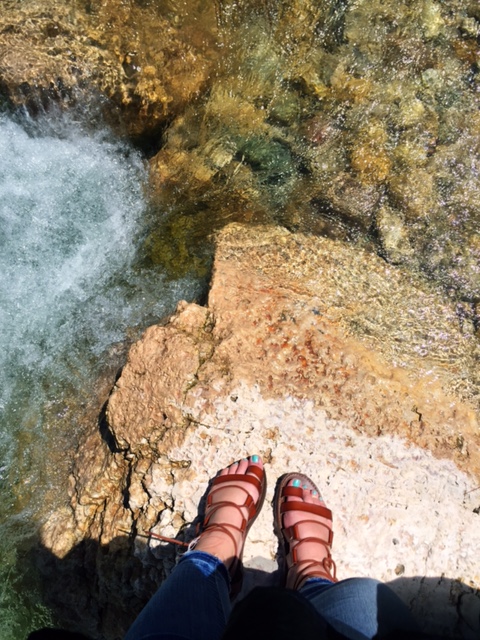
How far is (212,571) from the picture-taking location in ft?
6.37

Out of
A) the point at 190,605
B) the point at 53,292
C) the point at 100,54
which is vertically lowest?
the point at 53,292

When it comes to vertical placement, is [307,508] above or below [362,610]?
below

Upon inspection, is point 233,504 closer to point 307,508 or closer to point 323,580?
point 307,508

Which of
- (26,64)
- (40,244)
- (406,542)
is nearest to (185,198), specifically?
(40,244)

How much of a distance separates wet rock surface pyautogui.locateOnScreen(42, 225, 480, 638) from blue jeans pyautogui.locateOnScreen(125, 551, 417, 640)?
0.30 m

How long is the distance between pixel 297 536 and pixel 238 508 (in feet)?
0.91

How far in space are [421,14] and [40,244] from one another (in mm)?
2833

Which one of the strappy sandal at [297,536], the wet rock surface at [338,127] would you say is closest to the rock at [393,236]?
the wet rock surface at [338,127]

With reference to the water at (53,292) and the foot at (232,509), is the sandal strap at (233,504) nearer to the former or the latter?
the foot at (232,509)

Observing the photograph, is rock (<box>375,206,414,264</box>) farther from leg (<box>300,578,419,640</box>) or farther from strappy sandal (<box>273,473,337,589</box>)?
leg (<box>300,578,419,640</box>)

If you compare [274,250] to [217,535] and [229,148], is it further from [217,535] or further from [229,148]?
[217,535]

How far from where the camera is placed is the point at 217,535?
2.11 meters

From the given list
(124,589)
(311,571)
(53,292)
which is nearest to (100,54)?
(53,292)

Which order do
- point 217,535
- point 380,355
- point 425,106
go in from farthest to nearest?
point 425,106, point 380,355, point 217,535
